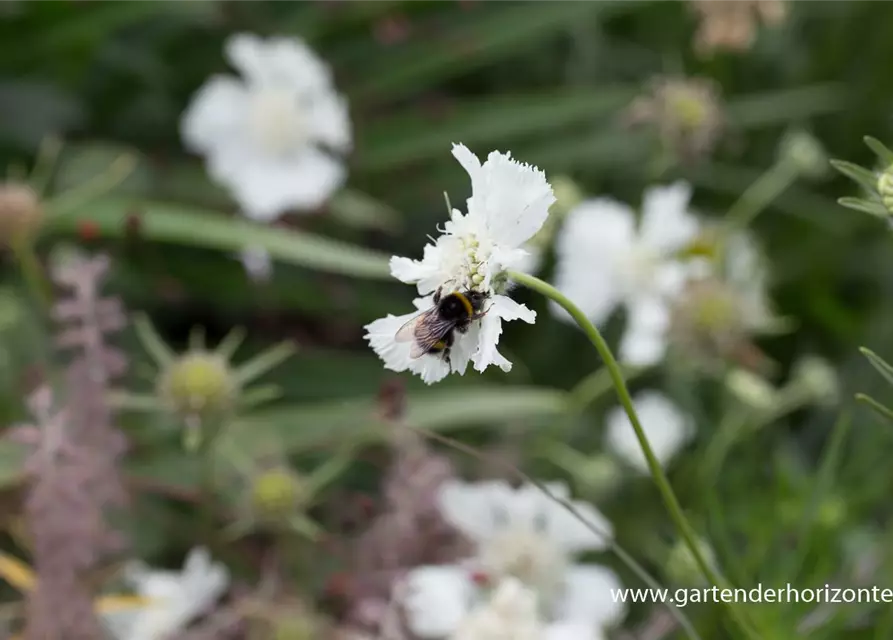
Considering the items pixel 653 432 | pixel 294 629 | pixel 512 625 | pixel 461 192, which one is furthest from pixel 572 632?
pixel 461 192

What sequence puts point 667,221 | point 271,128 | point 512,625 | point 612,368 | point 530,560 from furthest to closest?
point 271,128
point 667,221
point 530,560
point 512,625
point 612,368

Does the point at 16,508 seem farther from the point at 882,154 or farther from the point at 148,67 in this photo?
the point at 882,154

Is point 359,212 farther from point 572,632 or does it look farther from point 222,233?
point 572,632

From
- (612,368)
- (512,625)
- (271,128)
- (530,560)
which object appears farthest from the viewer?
(271,128)

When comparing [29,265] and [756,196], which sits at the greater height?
[756,196]

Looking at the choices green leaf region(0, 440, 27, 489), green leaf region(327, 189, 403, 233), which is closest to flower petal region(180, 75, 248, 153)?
green leaf region(327, 189, 403, 233)

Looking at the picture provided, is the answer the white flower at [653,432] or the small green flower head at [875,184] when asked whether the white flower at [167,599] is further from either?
the small green flower head at [875,184]

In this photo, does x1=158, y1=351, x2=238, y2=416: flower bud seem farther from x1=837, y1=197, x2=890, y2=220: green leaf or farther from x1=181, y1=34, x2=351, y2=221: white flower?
x1=837, y1=197, x2=890, y2=220: green leaf

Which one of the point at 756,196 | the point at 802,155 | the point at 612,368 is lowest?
the point at 612,368
